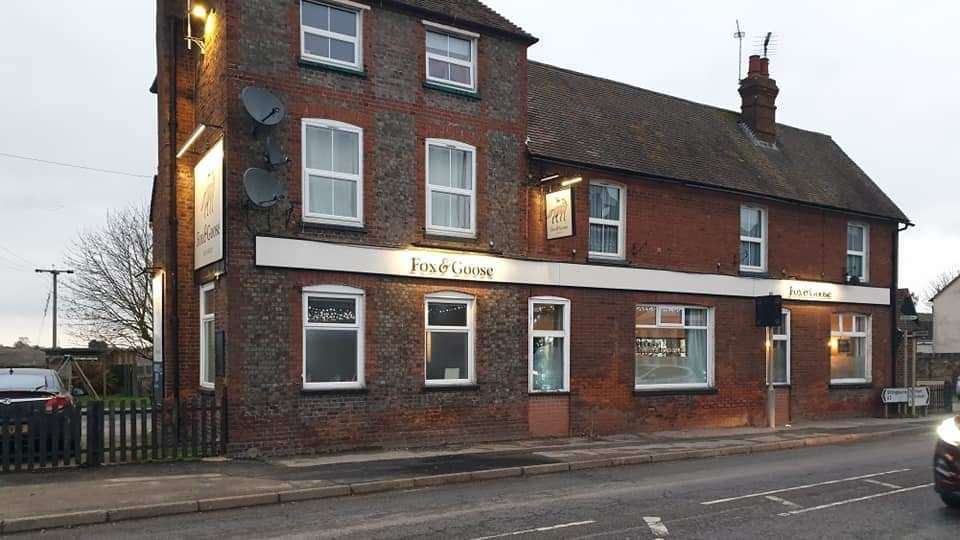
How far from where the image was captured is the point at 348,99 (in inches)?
575

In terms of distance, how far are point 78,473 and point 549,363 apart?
9375 mm

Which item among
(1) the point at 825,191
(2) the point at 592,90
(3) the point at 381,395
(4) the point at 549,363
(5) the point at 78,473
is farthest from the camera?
(1) the point at 825,191

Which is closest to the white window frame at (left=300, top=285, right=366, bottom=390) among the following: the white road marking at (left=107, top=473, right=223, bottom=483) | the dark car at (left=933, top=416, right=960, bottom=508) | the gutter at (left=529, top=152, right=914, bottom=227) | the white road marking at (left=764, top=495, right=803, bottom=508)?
the white road marking at (left=107, top=473, right=223, bottom=483)

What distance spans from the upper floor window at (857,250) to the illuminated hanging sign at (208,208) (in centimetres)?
1817

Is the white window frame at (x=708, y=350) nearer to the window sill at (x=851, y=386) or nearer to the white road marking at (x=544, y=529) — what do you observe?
the window sill at (x=851, y=386)

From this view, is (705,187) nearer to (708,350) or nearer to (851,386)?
(708,350)

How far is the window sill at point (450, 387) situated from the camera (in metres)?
15.1

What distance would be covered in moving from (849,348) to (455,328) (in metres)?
13.7

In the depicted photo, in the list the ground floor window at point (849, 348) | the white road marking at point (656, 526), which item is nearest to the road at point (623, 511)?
the white road marking at point (656, 526)

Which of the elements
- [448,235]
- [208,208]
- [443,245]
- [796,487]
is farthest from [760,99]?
[208,208]

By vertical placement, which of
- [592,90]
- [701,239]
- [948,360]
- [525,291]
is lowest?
[948,360]

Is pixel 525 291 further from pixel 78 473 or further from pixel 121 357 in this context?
pixel 121 357

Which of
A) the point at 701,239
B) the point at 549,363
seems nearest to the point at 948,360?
the point at 701,239

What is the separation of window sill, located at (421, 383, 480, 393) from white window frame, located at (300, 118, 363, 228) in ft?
11.2
